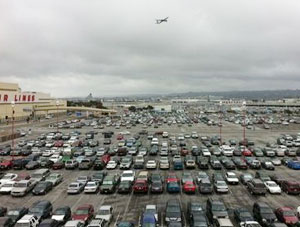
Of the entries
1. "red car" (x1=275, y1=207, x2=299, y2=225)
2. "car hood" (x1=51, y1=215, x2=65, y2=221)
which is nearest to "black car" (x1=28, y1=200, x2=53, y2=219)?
"car hood" (x1=51, y1=215, x2=65, y2=221)

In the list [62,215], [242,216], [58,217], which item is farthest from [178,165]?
[58,217]

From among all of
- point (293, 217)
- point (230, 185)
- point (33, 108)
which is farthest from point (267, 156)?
point (33, 108)

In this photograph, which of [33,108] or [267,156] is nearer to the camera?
[267,156]

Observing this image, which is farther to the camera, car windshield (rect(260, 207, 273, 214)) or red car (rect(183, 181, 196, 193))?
red car (rect(183, 181, 196, 193))

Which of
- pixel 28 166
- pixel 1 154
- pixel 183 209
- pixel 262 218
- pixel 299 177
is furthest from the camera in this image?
pixel 1 154

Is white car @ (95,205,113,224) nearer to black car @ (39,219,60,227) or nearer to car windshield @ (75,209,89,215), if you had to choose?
car windshield @ (75,209,89,215)

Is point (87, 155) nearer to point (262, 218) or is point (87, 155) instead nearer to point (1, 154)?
point (1, 154)

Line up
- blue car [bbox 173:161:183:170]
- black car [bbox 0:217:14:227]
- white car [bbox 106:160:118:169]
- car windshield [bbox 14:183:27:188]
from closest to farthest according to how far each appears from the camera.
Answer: black car [bbox 0:217:14:227] → car windshield [bbox 14:183:27:188] → blue car [bbox 173:161:183:170] → white car [bbox 106:160:118:169]
